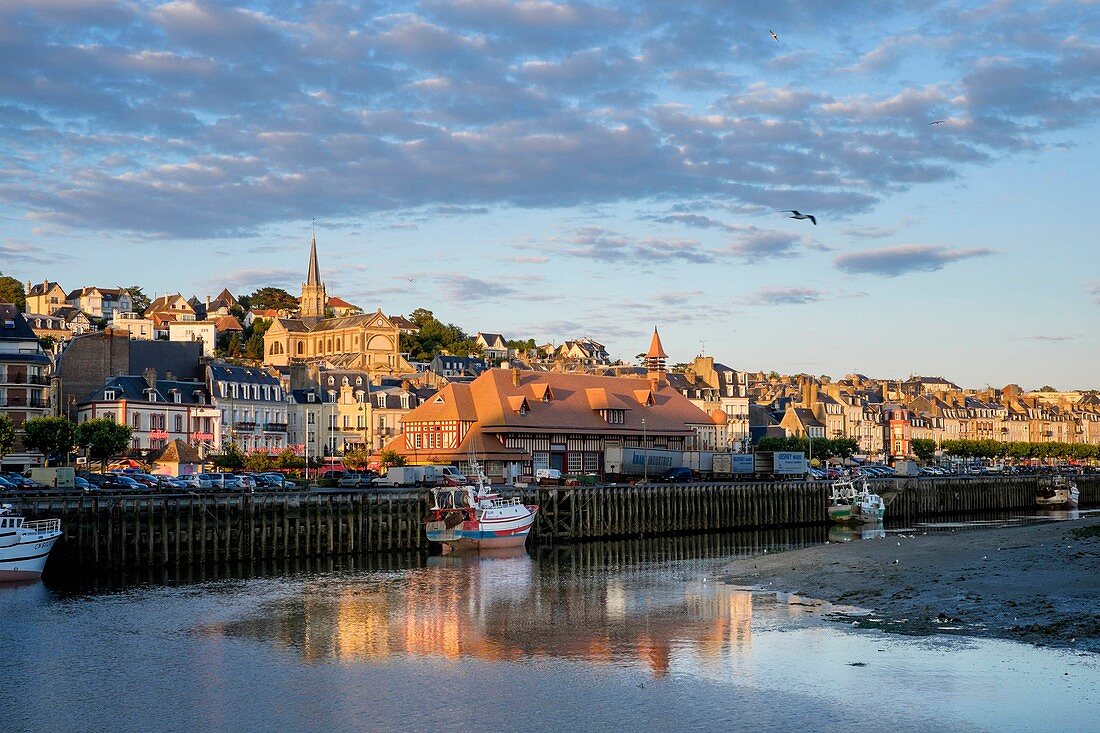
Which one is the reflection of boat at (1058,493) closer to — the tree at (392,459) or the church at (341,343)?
the tree at (392,459)

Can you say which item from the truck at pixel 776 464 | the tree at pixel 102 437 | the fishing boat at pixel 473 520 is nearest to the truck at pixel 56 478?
the tree at pixel 102 437

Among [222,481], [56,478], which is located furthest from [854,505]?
[56,478]

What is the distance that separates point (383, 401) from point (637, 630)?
8891 centimetres

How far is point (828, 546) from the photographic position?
198 ft

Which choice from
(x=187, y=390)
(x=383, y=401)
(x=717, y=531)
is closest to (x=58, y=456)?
(x=187, y=390)

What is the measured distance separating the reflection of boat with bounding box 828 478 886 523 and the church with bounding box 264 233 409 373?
84691 millimetres

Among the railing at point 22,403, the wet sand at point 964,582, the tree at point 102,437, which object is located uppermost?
the railing at point 22,403

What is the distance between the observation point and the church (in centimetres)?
17138

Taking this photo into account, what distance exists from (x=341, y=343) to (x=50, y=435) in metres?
104

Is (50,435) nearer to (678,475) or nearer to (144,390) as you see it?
(144,390)

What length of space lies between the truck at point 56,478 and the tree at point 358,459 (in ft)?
101

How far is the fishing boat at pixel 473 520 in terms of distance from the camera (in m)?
62.6

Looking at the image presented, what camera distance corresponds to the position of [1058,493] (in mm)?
114125

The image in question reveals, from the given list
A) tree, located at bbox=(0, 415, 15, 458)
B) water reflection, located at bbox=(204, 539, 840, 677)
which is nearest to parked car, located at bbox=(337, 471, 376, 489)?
tree, located at bbox=(0, 415, 15, 458)
